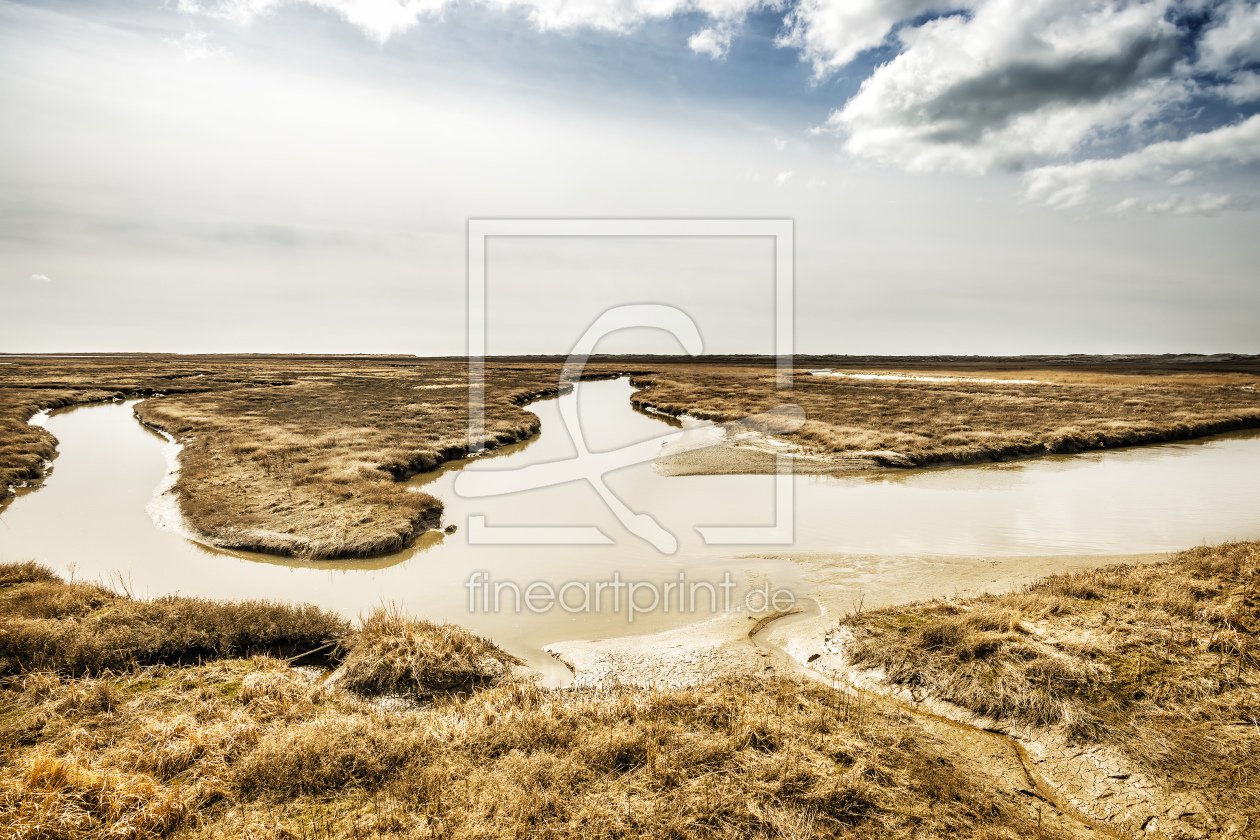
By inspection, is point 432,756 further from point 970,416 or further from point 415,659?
point 970,416

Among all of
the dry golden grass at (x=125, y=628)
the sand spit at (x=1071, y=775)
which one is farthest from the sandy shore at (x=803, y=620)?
the dry golden grass at (x=125, y=628)

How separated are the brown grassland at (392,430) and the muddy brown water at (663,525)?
3.79 feet

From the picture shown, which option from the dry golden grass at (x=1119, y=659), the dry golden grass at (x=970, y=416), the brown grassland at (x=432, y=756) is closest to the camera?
the brown grassland at (x=432, y=756)

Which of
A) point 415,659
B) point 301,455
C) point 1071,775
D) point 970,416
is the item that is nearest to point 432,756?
point 415,659

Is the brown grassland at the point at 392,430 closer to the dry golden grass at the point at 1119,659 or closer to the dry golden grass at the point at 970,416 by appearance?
the dry golden grass at the point at 970,416

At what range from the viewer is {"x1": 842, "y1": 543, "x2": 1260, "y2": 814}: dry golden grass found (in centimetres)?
677

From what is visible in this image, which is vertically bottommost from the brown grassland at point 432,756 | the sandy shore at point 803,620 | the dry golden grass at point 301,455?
the sandy shore at point 803,620

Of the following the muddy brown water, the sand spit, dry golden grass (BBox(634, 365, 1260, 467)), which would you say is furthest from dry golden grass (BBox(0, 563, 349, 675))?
dry golden grass (BBox(634, 365, 1260, 467))

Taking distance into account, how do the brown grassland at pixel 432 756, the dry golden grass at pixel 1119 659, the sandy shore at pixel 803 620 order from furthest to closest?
the sandy shore at pixel 803 620, the dry golden grass at pixel 1119 659, the brown grassland at pixel 432 756

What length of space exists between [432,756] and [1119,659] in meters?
9.52

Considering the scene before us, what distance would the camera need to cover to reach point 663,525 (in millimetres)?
18172

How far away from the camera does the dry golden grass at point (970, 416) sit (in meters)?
29.2

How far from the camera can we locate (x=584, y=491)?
2292 cm

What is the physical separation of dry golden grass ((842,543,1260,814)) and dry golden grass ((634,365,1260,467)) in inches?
666
